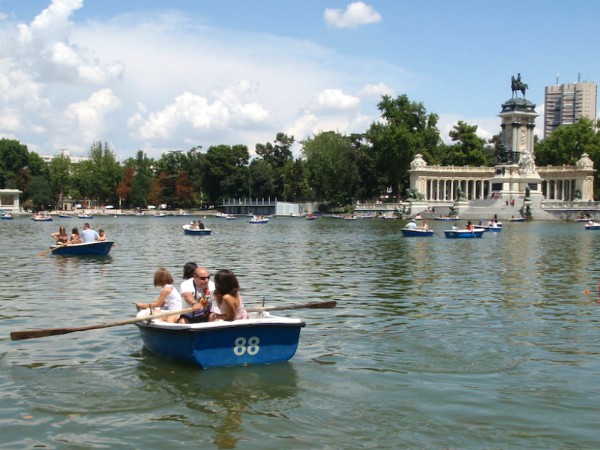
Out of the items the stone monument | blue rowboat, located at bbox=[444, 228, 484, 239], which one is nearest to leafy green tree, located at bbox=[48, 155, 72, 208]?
the stone monument

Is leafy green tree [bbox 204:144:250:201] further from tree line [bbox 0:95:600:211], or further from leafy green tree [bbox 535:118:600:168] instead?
leafy green tree [bbox 535:118:600:168]

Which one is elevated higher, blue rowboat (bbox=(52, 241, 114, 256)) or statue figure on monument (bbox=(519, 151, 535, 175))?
statue figure on monument (bbox=(519, 151, 535, 175))

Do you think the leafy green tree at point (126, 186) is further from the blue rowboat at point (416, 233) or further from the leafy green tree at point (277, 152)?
the blue rowboat at point (416, 233)

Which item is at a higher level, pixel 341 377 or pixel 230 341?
pixel 230 341

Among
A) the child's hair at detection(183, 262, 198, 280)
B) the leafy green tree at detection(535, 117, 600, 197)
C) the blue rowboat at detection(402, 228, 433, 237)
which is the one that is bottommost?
the blue rowboat at detection(402, 228, 433, 237)

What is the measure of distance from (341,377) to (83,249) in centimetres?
2362

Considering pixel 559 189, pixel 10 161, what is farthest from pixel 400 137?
pixel 10 161

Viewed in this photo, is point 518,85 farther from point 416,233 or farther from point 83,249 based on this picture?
point 83,249

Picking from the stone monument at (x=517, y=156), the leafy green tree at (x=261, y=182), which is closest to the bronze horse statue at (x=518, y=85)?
the stone monument at (x=517, y=156)

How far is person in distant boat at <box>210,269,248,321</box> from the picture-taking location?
11266mm

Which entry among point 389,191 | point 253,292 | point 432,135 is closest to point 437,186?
point 432,135

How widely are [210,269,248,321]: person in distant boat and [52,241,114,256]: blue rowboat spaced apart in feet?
73.1

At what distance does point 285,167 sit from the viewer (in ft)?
481

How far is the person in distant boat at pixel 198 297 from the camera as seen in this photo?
11914 mm
